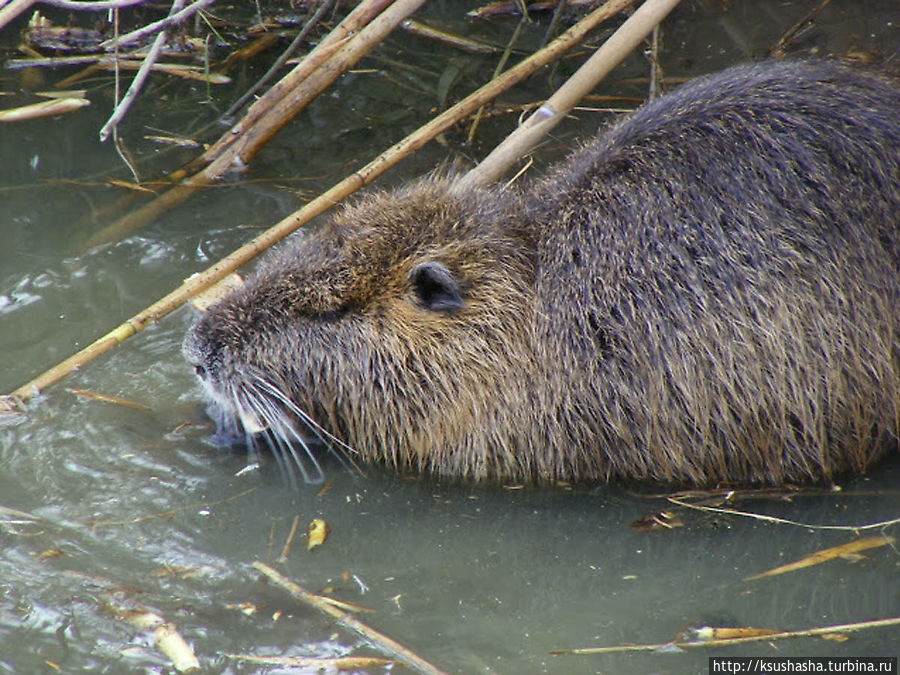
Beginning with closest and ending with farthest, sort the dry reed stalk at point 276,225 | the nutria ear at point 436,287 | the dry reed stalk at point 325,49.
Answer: the nutria ear at point 436,287 < the dry reed stalk at point 276,225 < the dry reed stalk at point 325,49

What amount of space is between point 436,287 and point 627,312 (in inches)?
22.6

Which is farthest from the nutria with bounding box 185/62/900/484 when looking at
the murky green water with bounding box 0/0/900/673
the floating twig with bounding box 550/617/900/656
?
the floating twig with bounding box 550/617/900/656

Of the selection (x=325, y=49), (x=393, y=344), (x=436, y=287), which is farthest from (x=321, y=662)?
(x=325, y=49)

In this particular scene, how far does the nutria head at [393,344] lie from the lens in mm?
3170

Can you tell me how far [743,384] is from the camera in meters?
2.93

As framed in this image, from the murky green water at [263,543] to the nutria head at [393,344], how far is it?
0.50ft

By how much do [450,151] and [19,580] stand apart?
9.05 feet

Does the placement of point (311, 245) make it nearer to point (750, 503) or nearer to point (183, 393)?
point (183, 393)

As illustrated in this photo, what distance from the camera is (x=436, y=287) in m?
3.15

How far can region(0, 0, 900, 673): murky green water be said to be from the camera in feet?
8.20

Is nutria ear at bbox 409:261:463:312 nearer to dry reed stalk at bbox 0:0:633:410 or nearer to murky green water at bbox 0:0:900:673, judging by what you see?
murky green water at bbox 0:0:900:673

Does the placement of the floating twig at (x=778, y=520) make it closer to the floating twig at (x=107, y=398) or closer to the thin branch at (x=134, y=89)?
the floating twig at (x=107, y=398)

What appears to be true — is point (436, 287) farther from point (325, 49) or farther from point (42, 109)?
point (42, 109)

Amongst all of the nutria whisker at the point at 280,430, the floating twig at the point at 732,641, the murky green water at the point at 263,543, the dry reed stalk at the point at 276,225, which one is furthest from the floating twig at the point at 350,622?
the dry reed stalk at the point at 276,225
